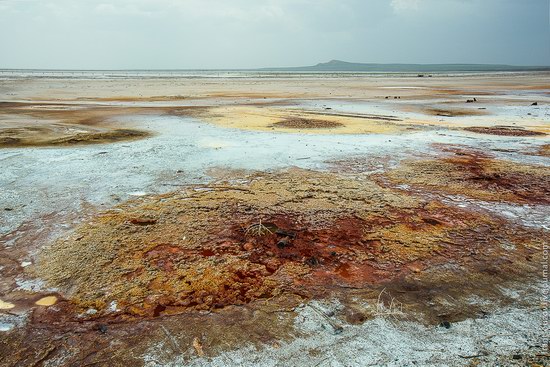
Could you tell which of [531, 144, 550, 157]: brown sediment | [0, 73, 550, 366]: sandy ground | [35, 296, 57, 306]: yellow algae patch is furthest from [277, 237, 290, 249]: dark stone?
[531, 144, 550, 157]: brown sediment

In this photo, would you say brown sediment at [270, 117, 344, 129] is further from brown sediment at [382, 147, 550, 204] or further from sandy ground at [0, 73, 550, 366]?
brown sediment at [382, 147, 550, 204]

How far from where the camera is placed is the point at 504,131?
10.9m

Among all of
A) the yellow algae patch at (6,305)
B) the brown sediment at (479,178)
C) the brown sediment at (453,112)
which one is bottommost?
the yellow algae patch at (6,305)

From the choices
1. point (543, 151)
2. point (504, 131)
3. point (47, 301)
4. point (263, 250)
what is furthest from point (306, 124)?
point (47, 301)

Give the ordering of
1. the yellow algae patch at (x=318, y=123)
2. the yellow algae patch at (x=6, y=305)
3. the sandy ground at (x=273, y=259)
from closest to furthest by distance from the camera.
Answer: the sandy ground at (x=273, y=259) < the yellow algae patch at (x=6, y=305) < the yellow algae patch at (x=318, y=123)

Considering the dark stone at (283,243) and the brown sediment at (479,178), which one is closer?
the dark stone at (283,243)

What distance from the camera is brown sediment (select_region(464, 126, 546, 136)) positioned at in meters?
10.6

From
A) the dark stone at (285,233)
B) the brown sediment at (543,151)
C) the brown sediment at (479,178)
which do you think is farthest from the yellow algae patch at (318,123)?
the dark stone at (285,233)

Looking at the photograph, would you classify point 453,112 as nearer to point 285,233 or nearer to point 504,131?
point 504,131

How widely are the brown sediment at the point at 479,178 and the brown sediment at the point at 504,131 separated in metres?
3.69

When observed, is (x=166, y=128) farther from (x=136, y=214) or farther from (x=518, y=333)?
(x=518, y=333)

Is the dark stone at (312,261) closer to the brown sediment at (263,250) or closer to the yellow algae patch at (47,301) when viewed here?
the brown sediment at (263,250)

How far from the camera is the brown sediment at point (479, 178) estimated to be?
5.45 metres

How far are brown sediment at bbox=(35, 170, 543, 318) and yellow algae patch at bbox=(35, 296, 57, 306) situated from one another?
0.42 feet
